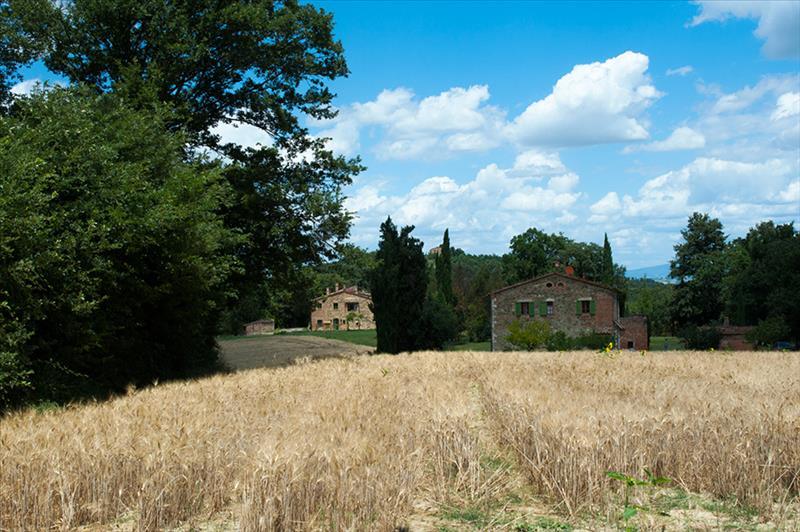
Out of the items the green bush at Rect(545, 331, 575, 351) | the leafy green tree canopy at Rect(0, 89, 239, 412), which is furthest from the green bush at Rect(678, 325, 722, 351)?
the leafy green tree canopy at Rect(0, 89, 239, 412)

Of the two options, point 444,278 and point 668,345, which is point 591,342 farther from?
point 444,278

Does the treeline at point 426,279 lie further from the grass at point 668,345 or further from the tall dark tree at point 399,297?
the grass at point 668,345

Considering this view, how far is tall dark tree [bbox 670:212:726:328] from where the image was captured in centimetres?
7719

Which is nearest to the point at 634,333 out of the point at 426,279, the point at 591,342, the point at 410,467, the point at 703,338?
the point at 703,338

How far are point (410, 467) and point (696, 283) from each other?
7703 centimetres

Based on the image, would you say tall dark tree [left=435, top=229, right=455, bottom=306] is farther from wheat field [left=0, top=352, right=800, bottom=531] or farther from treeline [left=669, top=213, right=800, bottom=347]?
wheat field [left=0, top=352, right=800, bottom=531]

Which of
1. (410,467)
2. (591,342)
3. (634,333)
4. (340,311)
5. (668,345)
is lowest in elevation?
(668,345)

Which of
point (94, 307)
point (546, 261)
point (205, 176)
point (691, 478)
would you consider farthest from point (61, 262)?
point (546, 261)

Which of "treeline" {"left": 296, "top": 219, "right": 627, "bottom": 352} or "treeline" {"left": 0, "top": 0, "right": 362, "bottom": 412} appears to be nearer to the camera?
"treeline" {"left": 0, "top": 0, "right": 362, "bottom": 412}

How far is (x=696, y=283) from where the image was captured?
77875mm

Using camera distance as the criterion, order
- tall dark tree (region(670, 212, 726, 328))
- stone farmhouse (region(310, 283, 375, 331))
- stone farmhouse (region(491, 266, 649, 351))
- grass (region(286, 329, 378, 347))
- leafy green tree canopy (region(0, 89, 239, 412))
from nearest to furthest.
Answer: leafy green tree canopy (region(0, 89, 239, 412)), stone farmhouse (region(491, 266, 649, 351)), grass (region(286, 329, 378, 347)), tall dark tree (region(670, 212, 726, 328)), stone farmhouse (region(310, 283, 375, 331))

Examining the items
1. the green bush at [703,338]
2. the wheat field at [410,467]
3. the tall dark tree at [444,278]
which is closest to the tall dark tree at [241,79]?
the wheat field at [410,467]

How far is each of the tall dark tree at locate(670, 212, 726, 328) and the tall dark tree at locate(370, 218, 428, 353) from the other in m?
38.1

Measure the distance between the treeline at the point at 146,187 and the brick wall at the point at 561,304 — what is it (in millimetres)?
38357
